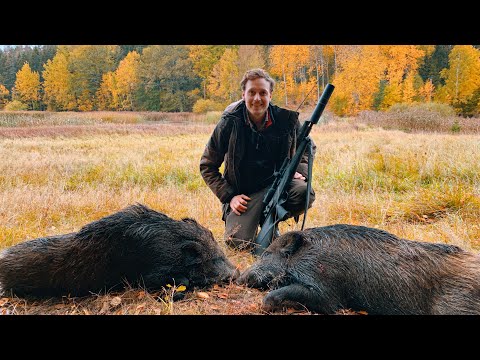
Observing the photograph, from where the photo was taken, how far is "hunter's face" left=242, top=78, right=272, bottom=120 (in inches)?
153

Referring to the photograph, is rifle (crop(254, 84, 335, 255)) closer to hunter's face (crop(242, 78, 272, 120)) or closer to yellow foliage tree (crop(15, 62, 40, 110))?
hunter's face (crop(242, 78, 272, 120))

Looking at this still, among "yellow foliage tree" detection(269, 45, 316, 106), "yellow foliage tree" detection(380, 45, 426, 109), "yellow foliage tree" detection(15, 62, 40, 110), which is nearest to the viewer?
"yellow foliage tree" detection(15, 62, 40, 110)

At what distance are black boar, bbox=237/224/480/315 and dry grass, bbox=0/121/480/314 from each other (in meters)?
0.32

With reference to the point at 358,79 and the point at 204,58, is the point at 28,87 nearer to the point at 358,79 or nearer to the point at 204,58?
the point at 204,58

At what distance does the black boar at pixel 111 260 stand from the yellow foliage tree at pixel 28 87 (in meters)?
2.72

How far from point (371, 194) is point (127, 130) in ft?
15.6

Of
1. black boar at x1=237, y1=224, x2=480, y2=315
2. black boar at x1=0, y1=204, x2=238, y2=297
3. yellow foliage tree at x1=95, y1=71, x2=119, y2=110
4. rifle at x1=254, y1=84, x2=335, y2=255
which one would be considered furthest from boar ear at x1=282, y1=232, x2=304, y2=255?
yellow foliage tree at x1=95, y1=71, x2=119, y2=110

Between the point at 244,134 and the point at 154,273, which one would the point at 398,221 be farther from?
the point at 154,273

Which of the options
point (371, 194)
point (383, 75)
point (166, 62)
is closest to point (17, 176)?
point (166, 62)

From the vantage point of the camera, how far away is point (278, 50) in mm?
7094

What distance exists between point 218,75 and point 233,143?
336cm

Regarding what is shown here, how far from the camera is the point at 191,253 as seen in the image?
3184 mm

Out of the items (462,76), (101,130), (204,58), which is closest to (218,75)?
(204,58)

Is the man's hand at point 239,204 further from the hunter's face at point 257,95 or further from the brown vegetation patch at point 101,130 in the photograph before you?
the brown vegetation patch at point 101,130
